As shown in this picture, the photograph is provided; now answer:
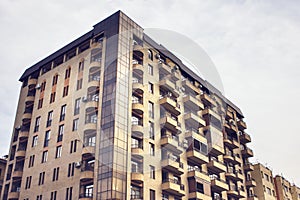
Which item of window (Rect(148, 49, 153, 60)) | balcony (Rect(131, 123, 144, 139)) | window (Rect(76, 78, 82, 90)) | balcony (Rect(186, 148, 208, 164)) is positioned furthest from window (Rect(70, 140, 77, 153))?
window (Rect(148, 49, 153, 60))

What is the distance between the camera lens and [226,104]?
53562 millimetres

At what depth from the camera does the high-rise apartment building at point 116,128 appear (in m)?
32.3

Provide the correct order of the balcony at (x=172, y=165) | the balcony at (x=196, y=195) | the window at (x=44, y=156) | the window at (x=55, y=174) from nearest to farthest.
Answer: the balcony at (x=172, y=165) < the window at (x=55, y=174) < the balcony at (x=196, y=195) < the window at (x=44, y=156)

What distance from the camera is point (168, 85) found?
40.2 m

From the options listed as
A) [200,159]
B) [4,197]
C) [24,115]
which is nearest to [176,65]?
[200,159]

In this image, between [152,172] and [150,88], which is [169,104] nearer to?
[150,88]

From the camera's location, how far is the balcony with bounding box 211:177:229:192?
133 ft

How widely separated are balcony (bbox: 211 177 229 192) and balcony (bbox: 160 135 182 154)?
5.82 meters

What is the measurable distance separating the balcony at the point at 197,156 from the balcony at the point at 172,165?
2.37 m

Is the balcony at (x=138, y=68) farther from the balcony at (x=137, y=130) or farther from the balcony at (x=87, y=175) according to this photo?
the balcony at (x=87, y=175)

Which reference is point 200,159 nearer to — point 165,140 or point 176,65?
point 165,140

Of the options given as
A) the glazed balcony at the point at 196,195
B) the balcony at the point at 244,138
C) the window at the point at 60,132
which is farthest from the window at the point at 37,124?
the balcony at the point at 244,138

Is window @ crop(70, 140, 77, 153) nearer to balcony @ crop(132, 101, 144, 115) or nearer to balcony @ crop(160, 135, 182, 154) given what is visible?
balcony @ crop(132, 101, 144, 115)

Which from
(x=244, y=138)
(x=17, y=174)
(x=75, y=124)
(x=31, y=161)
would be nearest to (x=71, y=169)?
(x=75, y=124)
